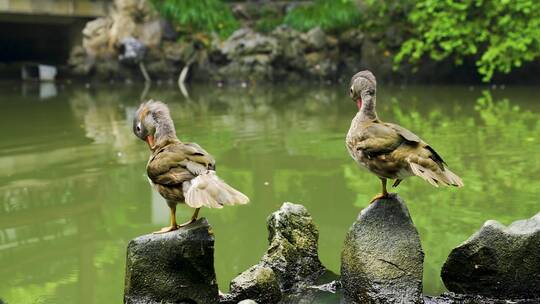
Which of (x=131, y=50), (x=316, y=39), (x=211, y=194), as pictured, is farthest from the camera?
(x=131, y=50)

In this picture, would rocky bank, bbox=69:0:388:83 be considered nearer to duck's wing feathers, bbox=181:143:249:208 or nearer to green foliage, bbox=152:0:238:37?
green foliage, bbox=152:0:238:37

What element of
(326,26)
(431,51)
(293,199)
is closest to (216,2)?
(326,26)

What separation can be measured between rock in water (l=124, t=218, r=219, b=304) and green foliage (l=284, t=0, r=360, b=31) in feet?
48.6

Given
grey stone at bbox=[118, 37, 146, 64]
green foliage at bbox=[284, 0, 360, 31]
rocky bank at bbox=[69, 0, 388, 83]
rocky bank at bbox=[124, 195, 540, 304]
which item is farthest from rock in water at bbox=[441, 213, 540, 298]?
grey stone at bbox=[118, 37, 146, 64]

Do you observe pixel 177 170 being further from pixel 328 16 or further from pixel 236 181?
pixel 328 16

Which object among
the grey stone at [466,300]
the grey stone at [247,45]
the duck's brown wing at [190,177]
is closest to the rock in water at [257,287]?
the duck's brown wing at [190,177]

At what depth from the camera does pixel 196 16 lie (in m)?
18.7

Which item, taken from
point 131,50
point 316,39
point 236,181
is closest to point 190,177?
point 236,181

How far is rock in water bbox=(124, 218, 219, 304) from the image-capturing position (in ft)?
11.8

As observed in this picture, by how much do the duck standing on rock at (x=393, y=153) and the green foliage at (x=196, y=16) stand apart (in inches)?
596

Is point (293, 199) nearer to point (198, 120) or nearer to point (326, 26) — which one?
point (198, 120)

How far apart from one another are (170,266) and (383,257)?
1125mm

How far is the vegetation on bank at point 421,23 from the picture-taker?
14.0 m

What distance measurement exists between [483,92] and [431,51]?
1.76 m
